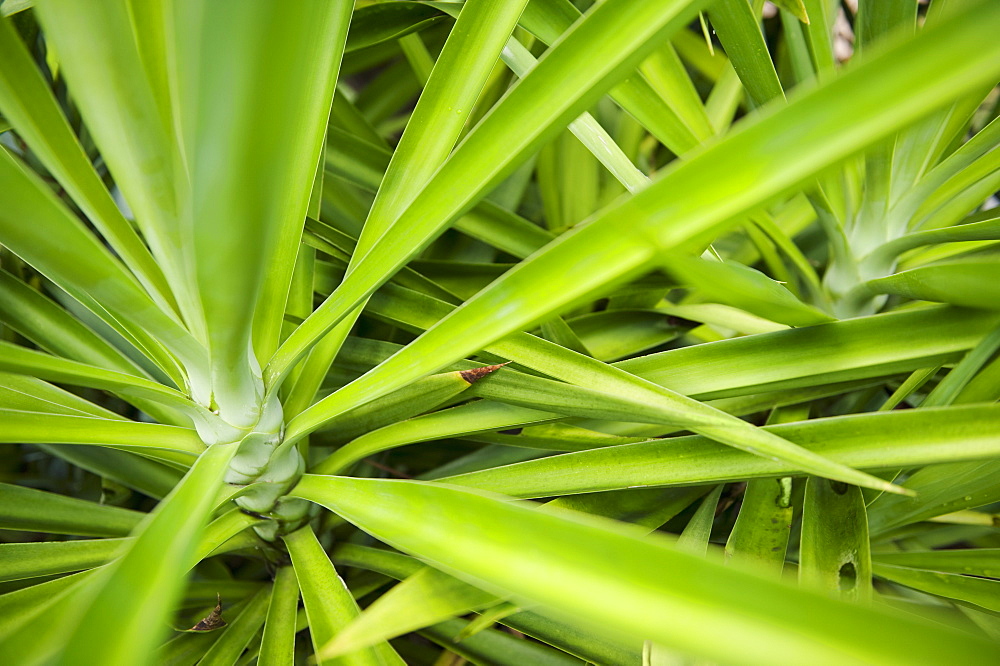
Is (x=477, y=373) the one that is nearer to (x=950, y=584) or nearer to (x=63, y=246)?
(x=63, y=246)

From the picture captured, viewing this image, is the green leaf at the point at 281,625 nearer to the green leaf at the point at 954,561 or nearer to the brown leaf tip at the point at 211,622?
the brown leaf tip at the point at 211,622

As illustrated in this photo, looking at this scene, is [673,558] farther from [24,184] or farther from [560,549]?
[24,184]

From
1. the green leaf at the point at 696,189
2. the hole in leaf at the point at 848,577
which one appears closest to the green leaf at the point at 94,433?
the green leaf at the point at 696,189

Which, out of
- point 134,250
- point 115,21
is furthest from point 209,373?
point 115,21

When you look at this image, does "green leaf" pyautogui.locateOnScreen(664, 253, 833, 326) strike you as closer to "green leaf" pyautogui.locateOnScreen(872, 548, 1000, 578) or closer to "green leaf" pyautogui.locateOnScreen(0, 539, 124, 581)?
"green leaf" pyautogui.locateOnScreen(872, 548, 1000, 578)

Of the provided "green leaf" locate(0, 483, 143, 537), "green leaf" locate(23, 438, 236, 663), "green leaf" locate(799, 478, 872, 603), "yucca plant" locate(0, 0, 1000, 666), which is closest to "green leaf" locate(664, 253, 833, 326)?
"yucca plant" locate(0, 0, 1000, 666)

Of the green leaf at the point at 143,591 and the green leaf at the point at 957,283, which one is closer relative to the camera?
the green leaf at the point at 143,591

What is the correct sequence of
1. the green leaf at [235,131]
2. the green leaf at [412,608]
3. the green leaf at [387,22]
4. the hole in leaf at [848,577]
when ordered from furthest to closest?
the green leaf at [387,22], the hole in leaf at [848,577], the green leaf at [412,608], the green leaf at [235,131]

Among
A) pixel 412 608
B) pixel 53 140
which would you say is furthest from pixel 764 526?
pixel 53 140
